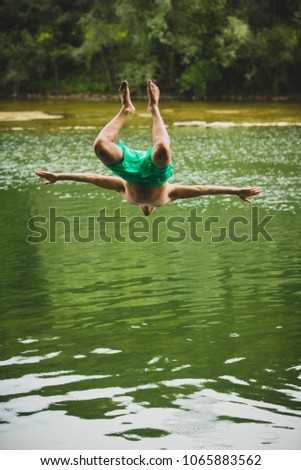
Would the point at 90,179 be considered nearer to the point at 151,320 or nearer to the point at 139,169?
the point at 139,169

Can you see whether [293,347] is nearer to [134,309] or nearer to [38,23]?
[134,309]

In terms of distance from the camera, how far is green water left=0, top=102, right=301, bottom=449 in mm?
7617

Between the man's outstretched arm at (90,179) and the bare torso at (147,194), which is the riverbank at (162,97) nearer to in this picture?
the man's outstretched arm at (90,179)

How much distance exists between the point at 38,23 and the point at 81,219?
4619cm

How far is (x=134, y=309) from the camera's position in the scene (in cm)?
1173

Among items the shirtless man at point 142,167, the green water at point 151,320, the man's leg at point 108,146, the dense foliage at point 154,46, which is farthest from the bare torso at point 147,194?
the dense foliage at point 154,46

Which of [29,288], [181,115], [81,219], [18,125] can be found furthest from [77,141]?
[29,288]

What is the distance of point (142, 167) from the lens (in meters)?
7.32
